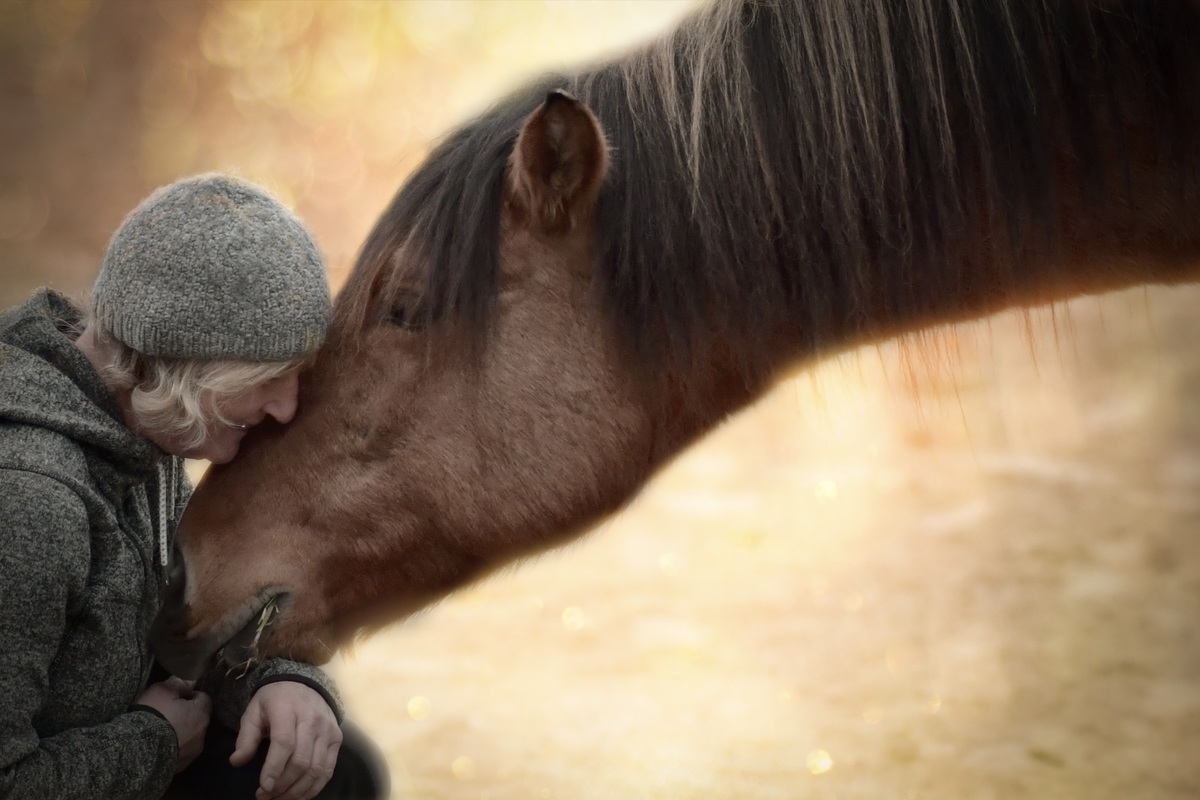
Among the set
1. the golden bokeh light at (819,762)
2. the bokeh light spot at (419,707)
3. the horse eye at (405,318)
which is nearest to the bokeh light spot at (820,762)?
the golden bokeh light at (819,762)

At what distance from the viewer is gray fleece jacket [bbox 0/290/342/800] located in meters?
0.84

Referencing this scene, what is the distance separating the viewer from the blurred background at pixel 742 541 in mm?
2215

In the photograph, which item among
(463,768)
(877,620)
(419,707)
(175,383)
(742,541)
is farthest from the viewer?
(742,541)

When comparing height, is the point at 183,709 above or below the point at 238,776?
above

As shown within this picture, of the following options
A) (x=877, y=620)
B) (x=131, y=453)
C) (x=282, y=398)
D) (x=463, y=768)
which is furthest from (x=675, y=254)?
(x=877, y=620)

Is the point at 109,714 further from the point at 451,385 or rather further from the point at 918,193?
the point at 918,193

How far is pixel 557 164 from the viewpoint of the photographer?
99cm

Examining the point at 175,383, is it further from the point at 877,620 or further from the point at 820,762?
the point at 877,620

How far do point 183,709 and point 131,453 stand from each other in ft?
0.92

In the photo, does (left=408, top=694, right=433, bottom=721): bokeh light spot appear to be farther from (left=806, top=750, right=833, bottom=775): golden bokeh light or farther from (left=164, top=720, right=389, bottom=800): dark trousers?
(left=164, top=720, right=389, bottom=800): dark trousers

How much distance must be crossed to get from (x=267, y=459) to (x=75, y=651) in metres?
0.26

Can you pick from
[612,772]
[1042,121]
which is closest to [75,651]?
[1042,121]

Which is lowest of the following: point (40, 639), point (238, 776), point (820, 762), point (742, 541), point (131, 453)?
point (820, 762)

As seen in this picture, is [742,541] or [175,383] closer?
[175,383]
